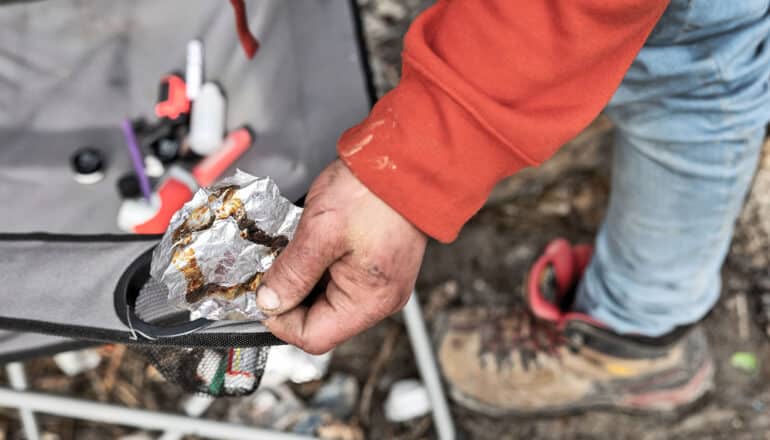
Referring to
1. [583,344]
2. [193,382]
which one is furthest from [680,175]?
[193,382]

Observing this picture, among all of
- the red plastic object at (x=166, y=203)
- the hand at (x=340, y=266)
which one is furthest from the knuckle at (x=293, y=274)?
the red plastic object at (x=166, y=203)

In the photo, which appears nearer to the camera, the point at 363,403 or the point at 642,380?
the point at 642,380

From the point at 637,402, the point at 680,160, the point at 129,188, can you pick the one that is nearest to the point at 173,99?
the point at 129,188

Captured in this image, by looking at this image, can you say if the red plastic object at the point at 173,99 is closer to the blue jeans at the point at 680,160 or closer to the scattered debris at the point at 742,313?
the blue jeans at the point at 680,160

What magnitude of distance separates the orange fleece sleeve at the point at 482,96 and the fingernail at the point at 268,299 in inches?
5.9

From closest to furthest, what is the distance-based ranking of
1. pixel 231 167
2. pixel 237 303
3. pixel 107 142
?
1. pixel 237 303
2. pixel 231 167
3. pixel 107 142

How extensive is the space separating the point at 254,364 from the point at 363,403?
0.71 m

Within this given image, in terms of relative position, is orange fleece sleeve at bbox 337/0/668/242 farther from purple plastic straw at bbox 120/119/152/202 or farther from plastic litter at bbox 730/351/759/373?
plastic litter at bbox 730/351/759/373

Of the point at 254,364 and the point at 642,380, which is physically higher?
the point at 254,364

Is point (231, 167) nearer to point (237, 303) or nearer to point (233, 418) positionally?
point (237, 303)

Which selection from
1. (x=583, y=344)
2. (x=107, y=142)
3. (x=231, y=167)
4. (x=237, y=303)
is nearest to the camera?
(x=237, y=303)

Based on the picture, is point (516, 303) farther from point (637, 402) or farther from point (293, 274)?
point (293, 274)

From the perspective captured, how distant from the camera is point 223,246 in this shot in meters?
0.71

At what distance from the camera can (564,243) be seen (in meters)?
1.37
